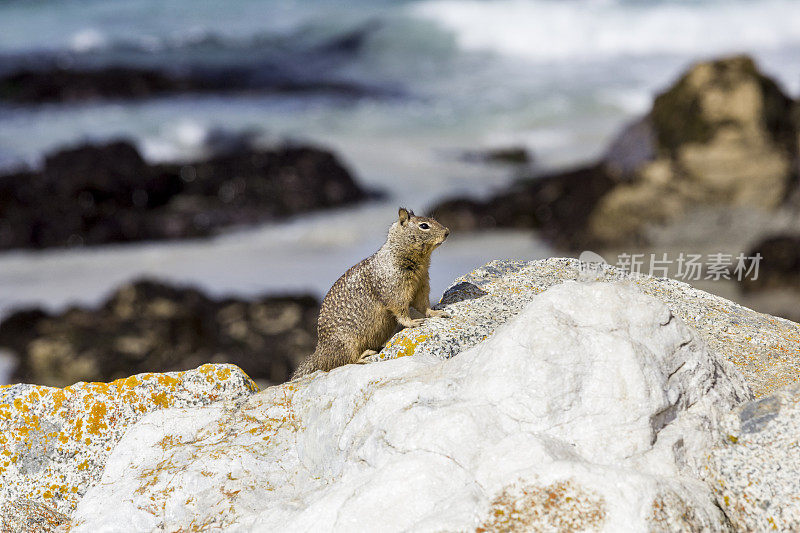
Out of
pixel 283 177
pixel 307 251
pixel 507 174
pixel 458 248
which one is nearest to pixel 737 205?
pixel 458 248

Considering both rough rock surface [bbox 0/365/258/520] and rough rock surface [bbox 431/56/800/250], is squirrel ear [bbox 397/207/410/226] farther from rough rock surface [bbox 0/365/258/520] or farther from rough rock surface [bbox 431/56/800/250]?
rough rock surface [bbox 431/56/800/250]

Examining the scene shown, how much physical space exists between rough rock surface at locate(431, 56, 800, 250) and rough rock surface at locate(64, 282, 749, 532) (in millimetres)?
10855

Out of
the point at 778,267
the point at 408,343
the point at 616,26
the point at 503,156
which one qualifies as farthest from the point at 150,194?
the point at 616,26

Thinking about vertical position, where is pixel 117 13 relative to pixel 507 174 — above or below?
above

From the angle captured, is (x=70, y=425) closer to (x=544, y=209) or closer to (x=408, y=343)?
(x=408, y=343)

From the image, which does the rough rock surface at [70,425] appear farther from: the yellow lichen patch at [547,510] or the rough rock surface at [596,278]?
the yellow lichen patch at [547,510]

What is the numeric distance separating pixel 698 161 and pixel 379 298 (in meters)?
10.8

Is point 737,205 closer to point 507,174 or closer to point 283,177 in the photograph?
point 507,174

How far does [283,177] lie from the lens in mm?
17797

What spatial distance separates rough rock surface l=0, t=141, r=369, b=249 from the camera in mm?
16406

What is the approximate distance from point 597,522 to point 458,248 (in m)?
12.2

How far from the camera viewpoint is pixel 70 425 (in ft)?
15.3

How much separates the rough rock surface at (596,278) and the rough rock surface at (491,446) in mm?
589

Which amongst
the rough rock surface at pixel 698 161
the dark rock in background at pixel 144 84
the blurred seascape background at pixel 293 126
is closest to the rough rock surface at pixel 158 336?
the blurred seascape background at pixel 293 126
